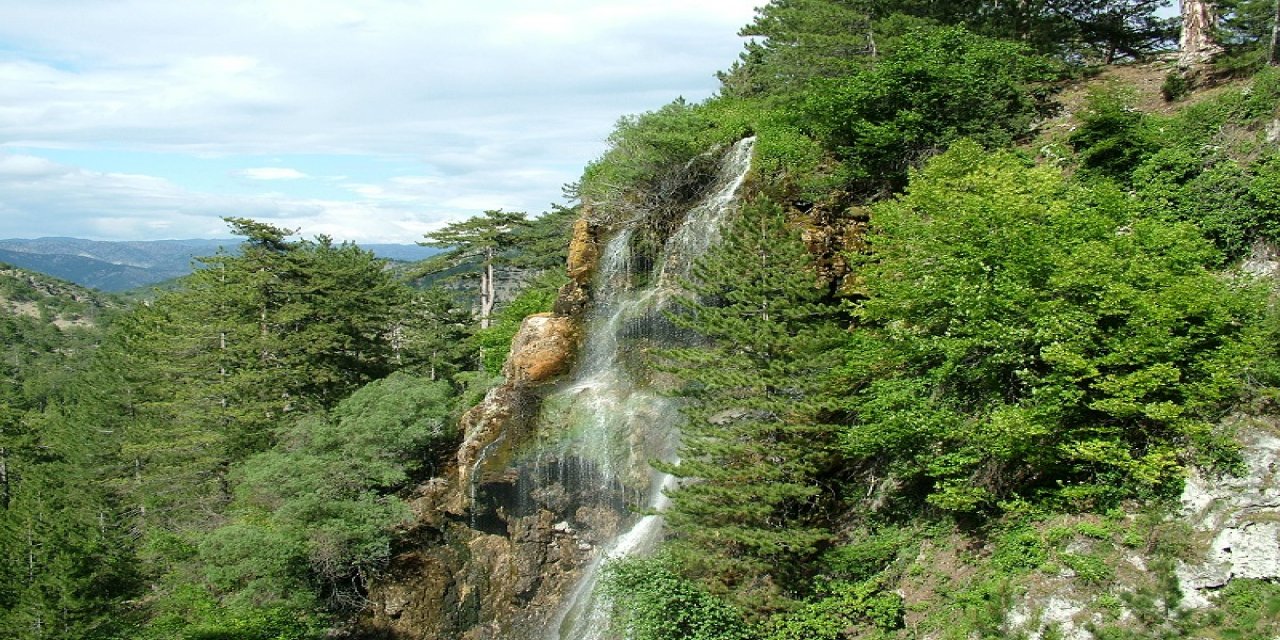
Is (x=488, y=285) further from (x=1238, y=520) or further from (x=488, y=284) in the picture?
(x=1238, y=520)

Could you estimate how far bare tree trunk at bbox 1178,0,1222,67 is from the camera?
20359 mm

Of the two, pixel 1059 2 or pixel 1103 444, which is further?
pixel 1059 2

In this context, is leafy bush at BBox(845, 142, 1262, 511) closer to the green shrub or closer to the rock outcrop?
the green shrub

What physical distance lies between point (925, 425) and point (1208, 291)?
4.66 meters

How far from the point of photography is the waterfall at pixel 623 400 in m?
19.1

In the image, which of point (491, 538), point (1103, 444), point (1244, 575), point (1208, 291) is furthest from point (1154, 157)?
point (491, 538)

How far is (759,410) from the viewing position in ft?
50.6

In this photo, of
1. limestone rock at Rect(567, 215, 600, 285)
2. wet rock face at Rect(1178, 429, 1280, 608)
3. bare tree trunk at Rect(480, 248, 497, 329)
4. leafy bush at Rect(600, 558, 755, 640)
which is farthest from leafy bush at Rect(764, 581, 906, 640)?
bare tree trunk at Rect(480, 248, 497, 329)

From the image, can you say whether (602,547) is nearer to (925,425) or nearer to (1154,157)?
(925,425)

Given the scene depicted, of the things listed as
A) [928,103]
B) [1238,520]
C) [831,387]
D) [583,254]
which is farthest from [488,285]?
[1238,520]

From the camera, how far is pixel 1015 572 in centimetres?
1208

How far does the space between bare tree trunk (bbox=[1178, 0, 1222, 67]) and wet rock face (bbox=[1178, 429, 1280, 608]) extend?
1349 centimetres

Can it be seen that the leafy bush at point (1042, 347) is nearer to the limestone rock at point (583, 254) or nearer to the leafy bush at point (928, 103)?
the leafy bush at point (928, 103)

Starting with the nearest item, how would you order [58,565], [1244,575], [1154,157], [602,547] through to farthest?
[1244,575], [1154,157], [602,547], [58,565]
